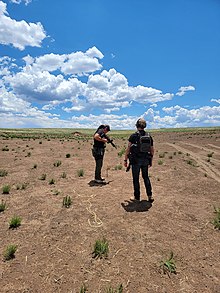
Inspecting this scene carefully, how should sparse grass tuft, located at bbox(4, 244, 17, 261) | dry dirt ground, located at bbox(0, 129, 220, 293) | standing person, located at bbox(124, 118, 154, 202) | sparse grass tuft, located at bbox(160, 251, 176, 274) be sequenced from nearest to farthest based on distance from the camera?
dry dirt ground, located at bbox(0, 129, 220, 293) → sparse grass tuft, located at bbox(160, 251, 176, 274) → sparse grass tuft, located at bbox(4, 244, 17, 261) → standing person, located at bbox(124, 118, 154, 202)

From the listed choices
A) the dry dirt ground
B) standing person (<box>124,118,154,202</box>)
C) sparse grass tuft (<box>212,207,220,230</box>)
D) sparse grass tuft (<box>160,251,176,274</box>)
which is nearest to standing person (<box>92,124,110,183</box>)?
the dry dirt ground

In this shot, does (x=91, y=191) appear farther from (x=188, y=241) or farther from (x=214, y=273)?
(x=214, y=273)

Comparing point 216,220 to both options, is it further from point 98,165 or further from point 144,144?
point 98,165

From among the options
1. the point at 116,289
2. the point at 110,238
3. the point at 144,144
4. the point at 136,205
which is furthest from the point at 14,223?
the point at 144,144

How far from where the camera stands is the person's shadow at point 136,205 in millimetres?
7355

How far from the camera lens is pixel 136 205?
771cm

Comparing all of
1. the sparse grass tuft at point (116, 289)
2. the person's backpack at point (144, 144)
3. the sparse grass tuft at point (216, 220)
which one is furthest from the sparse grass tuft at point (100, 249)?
the person's backpack at point (144, 144)

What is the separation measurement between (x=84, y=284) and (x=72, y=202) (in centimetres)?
407

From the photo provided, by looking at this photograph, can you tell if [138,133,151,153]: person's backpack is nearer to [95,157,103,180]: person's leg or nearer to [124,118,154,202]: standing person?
[124,118,154,202]: standing person

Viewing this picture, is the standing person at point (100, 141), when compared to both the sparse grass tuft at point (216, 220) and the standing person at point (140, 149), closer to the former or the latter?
the standing person at point (140, 149)

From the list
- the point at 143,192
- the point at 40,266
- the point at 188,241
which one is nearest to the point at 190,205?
the point at 143,192

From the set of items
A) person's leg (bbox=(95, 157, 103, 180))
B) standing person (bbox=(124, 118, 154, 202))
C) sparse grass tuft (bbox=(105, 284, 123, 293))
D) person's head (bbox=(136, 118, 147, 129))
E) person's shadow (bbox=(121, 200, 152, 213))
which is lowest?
sparse grass tuft (bbox=(105, 284, 123, 293))

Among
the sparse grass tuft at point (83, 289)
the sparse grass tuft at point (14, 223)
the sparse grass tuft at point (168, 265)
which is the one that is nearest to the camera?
the sparse grass tuft at point (83, 289)

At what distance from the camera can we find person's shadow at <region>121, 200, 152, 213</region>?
7.36m
